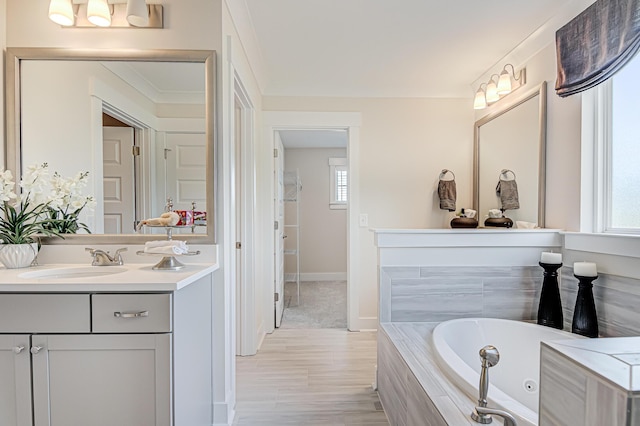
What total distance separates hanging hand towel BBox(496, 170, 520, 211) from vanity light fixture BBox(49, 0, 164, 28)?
252cm

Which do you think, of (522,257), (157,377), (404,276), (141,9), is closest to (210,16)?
(141,9)

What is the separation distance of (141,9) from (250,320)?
2.10m

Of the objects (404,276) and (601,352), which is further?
(404,276)

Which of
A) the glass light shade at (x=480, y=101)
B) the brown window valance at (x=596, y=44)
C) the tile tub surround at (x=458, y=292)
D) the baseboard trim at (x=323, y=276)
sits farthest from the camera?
the baseboard trim at (x=323, y=276)

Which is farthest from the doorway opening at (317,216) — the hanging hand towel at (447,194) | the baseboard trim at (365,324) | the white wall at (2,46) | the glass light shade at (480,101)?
the white wall at (2,46)

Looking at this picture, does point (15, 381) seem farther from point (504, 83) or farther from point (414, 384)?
point (504, 83)

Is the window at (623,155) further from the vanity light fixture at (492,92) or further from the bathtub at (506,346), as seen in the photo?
the vanity light fixture at (492,92)

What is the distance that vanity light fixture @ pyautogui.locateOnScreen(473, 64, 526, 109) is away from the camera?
225 cm

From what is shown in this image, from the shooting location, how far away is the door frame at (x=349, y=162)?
290 cm

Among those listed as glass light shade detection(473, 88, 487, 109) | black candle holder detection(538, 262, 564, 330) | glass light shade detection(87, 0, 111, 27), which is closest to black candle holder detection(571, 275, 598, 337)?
black candle holder detection(538, 262, 564, 330)

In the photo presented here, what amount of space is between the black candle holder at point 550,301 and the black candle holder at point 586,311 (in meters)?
0.17

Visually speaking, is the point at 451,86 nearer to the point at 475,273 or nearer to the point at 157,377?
the point at 475,273

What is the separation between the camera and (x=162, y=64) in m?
1.61

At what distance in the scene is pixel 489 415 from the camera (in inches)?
40.3
